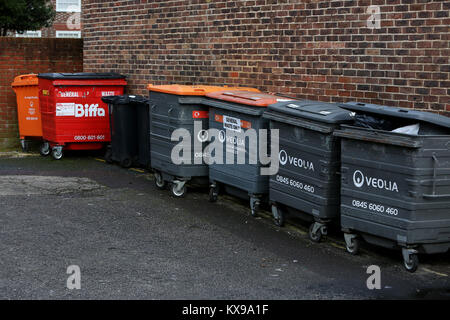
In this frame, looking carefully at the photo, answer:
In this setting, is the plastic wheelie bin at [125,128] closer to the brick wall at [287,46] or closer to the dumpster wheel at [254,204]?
the brick wall at [287,46]

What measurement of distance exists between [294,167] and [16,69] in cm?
880

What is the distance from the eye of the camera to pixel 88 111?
12.8 metres

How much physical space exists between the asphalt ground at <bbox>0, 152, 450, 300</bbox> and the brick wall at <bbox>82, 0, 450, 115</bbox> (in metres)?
1.85

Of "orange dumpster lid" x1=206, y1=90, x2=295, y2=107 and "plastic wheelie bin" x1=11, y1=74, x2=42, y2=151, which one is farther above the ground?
"orange dumpster lid" x1=206, y1=90, x2=295, y2=107

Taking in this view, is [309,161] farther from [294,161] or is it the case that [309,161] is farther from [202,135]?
[202,135]

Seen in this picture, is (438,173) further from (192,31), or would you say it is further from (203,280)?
(192,31)

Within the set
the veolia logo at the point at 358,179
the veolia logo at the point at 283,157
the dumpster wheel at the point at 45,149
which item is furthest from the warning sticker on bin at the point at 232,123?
the dumpster wheel at the point at 45,149

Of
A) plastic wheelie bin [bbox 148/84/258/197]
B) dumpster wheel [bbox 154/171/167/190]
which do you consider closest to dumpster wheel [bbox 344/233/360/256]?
plastic wheelie bin [bbox 148/84/258/197]

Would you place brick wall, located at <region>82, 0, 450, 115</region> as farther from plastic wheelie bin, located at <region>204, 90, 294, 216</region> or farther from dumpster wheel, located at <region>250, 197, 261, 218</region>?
dumpster wheel, located at <region>250, 197, 261, 218</region>

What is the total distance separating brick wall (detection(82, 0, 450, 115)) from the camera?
822 cm

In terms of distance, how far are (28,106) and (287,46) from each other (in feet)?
19.3

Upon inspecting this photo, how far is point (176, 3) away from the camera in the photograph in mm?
12367

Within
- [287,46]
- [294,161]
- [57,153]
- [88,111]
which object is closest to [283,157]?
[294,161]
